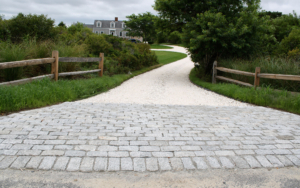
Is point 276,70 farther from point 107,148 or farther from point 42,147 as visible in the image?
point 42,147

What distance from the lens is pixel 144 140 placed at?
13.8 feet

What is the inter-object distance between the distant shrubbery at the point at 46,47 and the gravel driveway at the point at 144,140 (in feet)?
11.8

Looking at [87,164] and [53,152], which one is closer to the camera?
[87,164]

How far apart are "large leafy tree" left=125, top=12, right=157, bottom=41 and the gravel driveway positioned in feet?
170

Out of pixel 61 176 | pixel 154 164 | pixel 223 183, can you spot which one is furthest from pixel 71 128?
pixel 223 183

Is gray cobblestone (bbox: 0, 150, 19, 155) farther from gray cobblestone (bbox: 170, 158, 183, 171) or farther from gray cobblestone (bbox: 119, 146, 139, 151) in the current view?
gray cobblestone (bbox: 170, 158, 183, 171)

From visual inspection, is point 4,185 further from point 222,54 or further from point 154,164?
point 222,54

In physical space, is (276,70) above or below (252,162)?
above

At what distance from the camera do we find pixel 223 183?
9.89 feet

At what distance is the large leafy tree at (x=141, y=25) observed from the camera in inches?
2191

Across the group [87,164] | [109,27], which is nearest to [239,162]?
[87,164]

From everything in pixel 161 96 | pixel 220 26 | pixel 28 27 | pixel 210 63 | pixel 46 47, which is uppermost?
pixel 220 26

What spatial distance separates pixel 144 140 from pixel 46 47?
25.3 ft

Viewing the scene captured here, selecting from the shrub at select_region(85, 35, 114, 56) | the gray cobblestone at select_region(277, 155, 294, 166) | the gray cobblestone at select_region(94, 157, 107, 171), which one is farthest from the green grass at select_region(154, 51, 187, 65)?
the gray cobblestone at select_region(94, 157, 107, 171)
